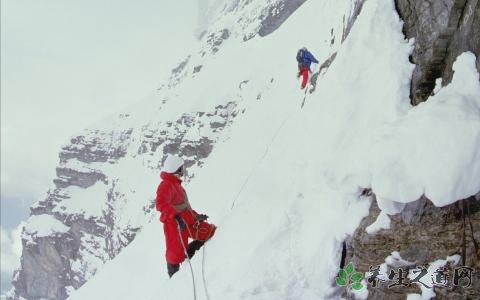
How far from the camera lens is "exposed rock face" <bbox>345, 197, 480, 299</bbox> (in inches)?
168

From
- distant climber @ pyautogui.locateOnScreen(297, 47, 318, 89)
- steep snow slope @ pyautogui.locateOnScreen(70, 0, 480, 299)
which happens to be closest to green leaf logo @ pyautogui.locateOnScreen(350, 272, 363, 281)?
steep snow slope @ pyautogui.locateOnScreen(70, 0, 480, 299)

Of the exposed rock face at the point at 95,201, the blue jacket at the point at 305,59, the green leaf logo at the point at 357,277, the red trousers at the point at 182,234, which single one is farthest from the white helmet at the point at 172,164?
the exposed rock face at the point at 95,201

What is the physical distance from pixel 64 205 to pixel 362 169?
131 meters

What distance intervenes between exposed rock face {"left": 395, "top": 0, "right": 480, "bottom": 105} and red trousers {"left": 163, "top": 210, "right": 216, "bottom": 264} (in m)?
3.51

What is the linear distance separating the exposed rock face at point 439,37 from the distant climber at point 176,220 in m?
3.44

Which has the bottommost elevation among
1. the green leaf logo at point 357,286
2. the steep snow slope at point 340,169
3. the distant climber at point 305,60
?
the green leaf logo at point 357,286

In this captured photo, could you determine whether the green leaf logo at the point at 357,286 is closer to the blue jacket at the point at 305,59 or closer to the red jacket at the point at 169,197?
the red jacket at the point at 169,197

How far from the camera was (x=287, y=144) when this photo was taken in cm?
766

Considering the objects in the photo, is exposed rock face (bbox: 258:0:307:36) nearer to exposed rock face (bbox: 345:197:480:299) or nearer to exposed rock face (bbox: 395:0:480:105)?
exposed rock face (bbox: 395:0:480:105)

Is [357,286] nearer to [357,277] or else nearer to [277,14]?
[357,277]

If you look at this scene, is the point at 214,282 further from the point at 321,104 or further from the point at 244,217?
the point at 321,104

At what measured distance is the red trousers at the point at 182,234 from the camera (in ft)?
22.6

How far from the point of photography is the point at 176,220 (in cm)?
686

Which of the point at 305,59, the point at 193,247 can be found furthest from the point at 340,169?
the point at 305,59
